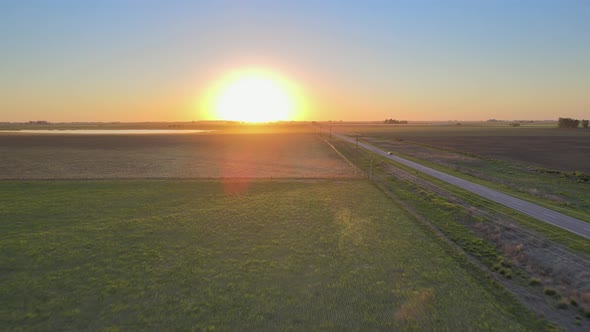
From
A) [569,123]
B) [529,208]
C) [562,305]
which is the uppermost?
[569,123]

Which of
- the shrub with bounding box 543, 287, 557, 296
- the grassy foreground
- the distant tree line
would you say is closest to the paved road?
the shrub with bounding box 543, 287, 557, 296

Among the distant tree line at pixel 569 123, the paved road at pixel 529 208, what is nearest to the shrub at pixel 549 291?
the paved road at pixel 529 208

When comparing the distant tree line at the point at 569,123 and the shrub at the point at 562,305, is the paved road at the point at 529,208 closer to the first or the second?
the shrub at the point at 562,305

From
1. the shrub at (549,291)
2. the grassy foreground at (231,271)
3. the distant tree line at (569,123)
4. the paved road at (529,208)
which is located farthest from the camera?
the distant tree line at (569,123)

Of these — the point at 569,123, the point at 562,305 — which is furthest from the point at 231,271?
the point at 569,123

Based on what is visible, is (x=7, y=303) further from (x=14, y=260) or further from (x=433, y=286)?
(x=433, y=286)

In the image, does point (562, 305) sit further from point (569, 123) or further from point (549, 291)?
point (569, 123)

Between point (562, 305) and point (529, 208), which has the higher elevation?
point (529, 208)

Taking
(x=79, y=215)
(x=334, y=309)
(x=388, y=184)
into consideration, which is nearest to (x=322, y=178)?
(x=388, y=184)
